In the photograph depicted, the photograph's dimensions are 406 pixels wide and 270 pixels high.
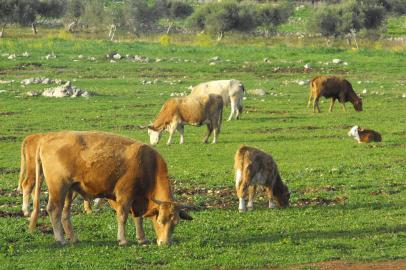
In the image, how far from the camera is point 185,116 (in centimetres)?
3058

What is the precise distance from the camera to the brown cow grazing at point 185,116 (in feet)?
99.5

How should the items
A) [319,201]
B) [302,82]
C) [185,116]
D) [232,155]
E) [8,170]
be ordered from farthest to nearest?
[302,82]
[185,116]
[232,155]
[8,170]
[319,201]

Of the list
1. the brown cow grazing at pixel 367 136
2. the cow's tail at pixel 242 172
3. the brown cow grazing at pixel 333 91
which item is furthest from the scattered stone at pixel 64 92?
the cow's tail at pixel 242 172

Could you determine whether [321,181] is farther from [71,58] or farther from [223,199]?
[71,58]

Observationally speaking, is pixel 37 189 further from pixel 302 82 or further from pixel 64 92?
pixel 302 82

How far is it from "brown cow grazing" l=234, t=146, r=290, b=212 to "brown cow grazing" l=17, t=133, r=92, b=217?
12.8 ft

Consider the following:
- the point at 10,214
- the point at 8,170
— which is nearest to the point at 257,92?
the point at 8,170

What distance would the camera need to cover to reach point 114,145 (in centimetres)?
1513

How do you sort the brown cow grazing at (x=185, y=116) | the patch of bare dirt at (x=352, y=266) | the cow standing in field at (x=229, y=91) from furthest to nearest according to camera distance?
1. the cow standing in field at (x=229, y=91)
2. the brown cow grazing at (x=185, y=116)
3. the patch of bare dirt at (x=352, y=266)

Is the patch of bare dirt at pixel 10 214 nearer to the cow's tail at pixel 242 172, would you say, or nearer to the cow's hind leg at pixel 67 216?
the cow's hind leg at pixel 67 216

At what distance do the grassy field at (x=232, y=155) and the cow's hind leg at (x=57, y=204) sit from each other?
0.26 metres

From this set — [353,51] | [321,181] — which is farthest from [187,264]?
[353,51]

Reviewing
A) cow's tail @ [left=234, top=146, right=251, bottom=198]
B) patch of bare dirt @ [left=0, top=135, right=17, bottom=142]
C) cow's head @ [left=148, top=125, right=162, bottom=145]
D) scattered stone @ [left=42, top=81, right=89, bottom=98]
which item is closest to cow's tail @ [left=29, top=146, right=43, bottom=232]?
cow's tail @ [left=234, top=146, right=251, bottom=198]

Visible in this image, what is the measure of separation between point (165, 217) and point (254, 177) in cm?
401
